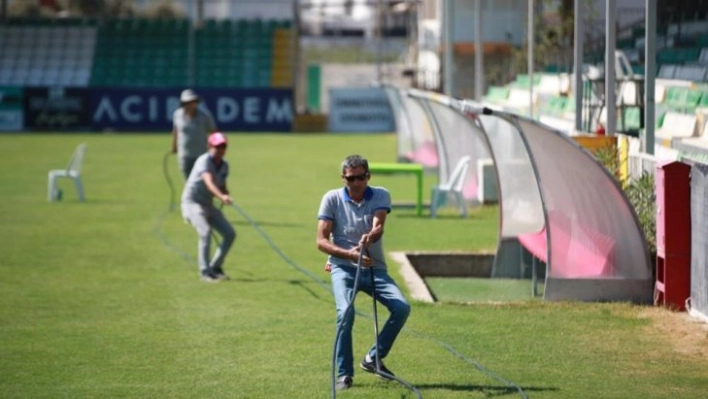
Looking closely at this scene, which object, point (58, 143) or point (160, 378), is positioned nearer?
point (160, 378)

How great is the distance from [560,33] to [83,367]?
892 inches

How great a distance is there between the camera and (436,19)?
56656mm

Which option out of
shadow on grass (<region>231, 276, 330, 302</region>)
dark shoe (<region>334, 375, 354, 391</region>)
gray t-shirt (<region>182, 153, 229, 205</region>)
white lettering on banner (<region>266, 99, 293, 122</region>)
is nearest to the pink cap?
gray t-shirt (<region>182, 153, 229, 205</region>)

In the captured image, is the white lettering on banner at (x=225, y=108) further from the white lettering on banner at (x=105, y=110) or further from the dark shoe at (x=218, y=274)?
the dark shoe at (x=218, y=274)

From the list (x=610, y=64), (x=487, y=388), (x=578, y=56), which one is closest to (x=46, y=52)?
(x=578, y=56)

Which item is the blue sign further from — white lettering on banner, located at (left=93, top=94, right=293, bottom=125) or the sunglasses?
the sunglasses

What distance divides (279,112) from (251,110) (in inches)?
42.4

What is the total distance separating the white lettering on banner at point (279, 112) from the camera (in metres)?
56.2

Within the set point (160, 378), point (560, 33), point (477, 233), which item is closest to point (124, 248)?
point (477, 233)

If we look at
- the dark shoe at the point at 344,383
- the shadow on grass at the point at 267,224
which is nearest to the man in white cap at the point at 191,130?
the shadow on grass at the point at 267,224

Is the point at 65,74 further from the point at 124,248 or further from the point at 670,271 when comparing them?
the point at 670,271

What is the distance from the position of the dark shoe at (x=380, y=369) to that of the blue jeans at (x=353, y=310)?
0.21 ft

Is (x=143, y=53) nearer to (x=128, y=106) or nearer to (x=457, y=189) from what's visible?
(x=128, y=106)

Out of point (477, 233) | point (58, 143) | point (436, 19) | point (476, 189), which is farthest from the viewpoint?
point (436, 19)
